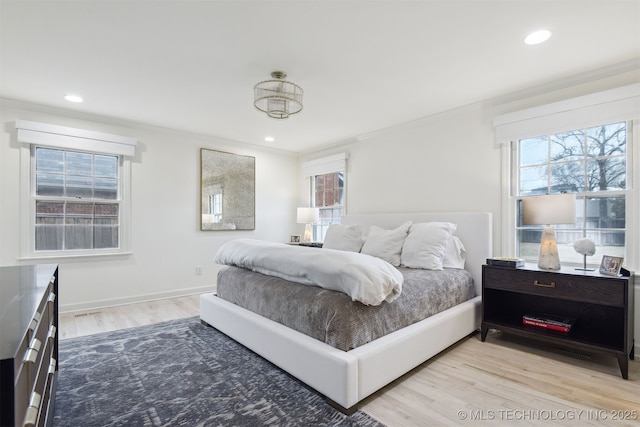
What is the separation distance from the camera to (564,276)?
2.43 m

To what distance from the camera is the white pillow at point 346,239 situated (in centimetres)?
383

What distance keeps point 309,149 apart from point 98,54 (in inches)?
143

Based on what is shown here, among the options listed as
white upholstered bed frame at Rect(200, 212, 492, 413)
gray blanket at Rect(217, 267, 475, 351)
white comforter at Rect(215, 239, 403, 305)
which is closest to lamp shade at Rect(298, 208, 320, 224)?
gray blanket at Rect(217, 267, 475, 351)

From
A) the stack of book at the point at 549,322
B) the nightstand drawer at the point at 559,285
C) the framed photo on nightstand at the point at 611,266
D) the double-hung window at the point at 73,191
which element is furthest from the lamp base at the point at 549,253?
the double-hung window at the point at 73,191

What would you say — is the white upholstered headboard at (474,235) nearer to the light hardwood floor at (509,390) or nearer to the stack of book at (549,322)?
the stack of book at (549,322)

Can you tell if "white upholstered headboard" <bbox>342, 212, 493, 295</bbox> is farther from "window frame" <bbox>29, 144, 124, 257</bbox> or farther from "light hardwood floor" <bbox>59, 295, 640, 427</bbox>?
"window frame" <bbox>29, 144, 124, 257</bbox>

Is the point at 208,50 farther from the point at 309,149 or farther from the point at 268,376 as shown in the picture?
the point at 309,149

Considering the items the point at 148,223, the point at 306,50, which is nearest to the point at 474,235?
the point at 306,50

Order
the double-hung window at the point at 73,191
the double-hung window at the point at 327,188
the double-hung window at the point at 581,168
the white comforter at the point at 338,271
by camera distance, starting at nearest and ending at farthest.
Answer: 1. the white comforter at the point at 338,271
2. the double-hung window at the point at 581,168
3. the double-hung window at the point at 73,191
4. the double-hung window at the point at 327,188

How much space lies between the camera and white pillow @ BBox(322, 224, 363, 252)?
383cm

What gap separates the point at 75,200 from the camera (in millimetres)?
3826

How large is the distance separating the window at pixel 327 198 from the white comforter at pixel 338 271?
2.67 meters

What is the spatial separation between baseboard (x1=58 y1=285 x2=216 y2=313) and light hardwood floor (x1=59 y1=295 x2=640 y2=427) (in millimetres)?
3499

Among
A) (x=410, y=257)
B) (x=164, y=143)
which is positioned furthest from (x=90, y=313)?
(x=410, y=257)
